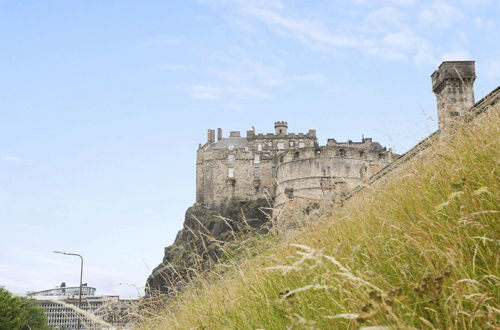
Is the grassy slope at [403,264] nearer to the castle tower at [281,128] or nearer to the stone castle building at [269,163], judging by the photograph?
the stone castle building at [269,163]

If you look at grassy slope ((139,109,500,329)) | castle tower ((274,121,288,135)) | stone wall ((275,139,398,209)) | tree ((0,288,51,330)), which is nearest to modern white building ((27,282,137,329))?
grassy slope ((139,109,500,329))

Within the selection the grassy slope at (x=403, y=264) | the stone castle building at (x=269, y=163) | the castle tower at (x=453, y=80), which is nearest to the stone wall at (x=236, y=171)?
the stone castle building at (x=269, y=163)

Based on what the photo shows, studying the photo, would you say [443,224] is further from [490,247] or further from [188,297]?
[188,297]

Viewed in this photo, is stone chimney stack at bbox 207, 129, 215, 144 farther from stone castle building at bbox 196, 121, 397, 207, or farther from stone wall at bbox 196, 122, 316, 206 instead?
stone wall at bbox 196, 122, 316, 206

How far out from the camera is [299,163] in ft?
144

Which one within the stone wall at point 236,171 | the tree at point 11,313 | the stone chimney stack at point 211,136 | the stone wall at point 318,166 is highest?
the stone chimney stack at point 211,136

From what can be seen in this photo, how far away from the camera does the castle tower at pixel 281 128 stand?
6638 centimetres

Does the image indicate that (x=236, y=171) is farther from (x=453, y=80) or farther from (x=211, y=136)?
(x=453, y=80)

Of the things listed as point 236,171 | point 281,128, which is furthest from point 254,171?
point 281,128

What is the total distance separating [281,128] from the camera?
66.7 meters

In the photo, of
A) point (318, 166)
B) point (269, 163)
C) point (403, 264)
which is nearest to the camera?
point (403, 264)

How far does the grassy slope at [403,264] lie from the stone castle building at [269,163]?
127 feet

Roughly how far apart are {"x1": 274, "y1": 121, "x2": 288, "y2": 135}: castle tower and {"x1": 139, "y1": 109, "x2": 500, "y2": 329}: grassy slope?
61.5 m

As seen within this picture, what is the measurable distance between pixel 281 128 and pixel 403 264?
210ft
